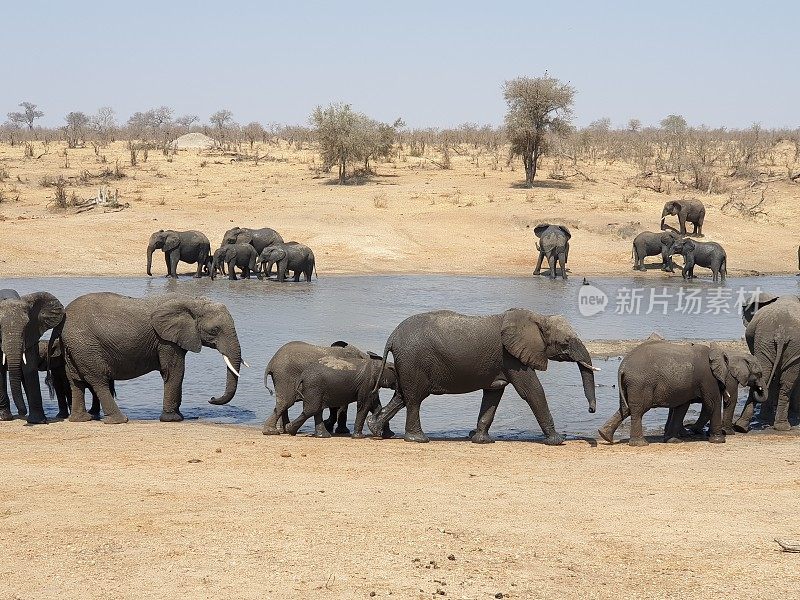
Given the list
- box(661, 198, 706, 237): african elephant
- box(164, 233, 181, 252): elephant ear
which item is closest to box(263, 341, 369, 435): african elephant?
box(164, 233, 181, 252): elephant ear

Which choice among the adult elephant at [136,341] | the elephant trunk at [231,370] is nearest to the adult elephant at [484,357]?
the elephant trunk at [231,370]

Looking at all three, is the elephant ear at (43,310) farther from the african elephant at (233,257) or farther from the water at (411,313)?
the african elephant at (233,257)

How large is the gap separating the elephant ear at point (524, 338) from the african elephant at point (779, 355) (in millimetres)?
2722

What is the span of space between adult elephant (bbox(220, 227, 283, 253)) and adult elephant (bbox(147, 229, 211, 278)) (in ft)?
2.15

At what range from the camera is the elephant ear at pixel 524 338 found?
11594 millimetres

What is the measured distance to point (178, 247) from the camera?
2745 cm

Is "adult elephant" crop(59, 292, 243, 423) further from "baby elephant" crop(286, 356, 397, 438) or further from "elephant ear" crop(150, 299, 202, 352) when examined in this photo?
"baby elephant" crop(286, 356, 397, 438)

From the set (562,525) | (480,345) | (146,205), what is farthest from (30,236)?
(562,525)

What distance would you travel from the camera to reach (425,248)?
3158 cm

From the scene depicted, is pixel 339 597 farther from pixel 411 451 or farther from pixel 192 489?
pixel 411 451

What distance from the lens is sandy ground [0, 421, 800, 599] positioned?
21.3ft

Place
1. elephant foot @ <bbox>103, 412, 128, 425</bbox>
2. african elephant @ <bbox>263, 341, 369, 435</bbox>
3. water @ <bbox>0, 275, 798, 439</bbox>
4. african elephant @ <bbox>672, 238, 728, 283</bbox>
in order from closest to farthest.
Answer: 1. african elephant @ <bbox>263, 341, 369, 435</bbox>
2. elephant foot @ <bbox>103, 412, 128, 425</bbox>
3. water @ <bbox>0, 275, 798, 439</bbox>
4. african elephant @ <bbox>672, 238, 728, 283</bbox>

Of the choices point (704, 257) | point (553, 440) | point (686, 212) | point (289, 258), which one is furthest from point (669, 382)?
point (686, 212)

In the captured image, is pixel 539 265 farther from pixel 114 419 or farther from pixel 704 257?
pixel 114 419
